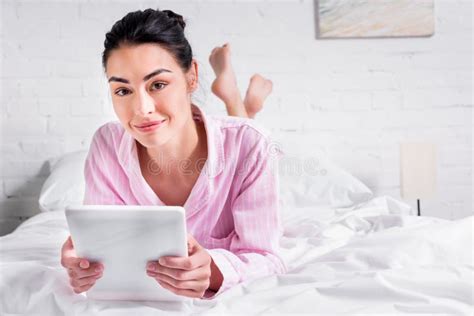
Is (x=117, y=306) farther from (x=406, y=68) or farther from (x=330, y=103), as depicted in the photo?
(x=406, y=68)

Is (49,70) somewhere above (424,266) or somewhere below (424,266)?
above

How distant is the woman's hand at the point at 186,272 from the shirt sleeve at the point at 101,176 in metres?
0.40

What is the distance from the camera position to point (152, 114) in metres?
1.11

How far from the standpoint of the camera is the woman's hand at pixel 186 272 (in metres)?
0.91

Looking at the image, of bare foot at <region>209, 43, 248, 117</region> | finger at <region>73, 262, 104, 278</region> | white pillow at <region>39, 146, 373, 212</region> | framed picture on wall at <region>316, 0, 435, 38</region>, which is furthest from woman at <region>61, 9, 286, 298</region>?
framed picture on wall at <region>316, 0, 435, 38</region>

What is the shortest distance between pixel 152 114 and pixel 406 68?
1.90 metres

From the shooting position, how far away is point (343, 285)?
0.93m

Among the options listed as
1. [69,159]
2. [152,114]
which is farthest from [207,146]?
[69,159]

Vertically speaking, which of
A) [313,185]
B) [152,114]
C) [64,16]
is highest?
[64,16]

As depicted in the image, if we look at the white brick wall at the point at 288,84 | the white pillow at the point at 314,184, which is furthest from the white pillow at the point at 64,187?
the white pillow at the point at 314,184

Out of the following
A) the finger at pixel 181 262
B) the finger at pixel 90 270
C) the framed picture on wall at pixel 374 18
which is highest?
the framed picture on wall at pixel 374 18

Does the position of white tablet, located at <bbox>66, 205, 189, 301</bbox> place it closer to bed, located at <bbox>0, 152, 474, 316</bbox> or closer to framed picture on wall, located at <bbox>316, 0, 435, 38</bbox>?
bed, located at <bbox>0, 152, 474, 316</bbox>

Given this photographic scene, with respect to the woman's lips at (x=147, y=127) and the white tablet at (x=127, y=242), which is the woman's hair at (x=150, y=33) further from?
the white tablet at (x=127, y=242)

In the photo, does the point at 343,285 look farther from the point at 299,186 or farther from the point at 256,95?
the point at 256,95
